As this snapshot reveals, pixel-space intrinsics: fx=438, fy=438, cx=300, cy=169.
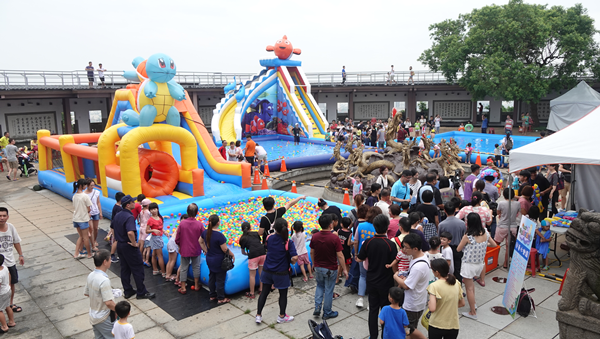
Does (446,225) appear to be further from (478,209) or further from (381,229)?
(381,229)

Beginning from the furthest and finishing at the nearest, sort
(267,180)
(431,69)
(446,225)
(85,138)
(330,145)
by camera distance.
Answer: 1. (431,69)
2. (330,145)
3. (85,138)
4. (267,180)
5. (446,225)

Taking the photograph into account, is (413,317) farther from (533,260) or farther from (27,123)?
(27,123)

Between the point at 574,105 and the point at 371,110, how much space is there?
581 inches

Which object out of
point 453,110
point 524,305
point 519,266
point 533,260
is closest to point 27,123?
point 533,260

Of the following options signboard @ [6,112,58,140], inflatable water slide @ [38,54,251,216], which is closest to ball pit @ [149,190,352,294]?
inflatable water slide @ [38,54,251,216]

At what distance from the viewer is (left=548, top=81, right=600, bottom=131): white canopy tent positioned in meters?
23.9

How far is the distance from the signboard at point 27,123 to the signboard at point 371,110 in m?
21.6

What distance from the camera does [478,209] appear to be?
6949 millimetres

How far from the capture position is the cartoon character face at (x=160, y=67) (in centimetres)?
1193

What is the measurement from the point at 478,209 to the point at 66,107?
940 inches

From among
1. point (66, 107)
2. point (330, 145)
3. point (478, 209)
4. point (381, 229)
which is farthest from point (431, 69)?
point (381, 229)

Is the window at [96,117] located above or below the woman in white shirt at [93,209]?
above

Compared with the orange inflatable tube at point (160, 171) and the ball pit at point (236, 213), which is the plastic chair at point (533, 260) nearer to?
the ball pit at point (236, 213)

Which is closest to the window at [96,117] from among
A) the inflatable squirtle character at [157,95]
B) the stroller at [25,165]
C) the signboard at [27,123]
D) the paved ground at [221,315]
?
the signboard at [27,123]
